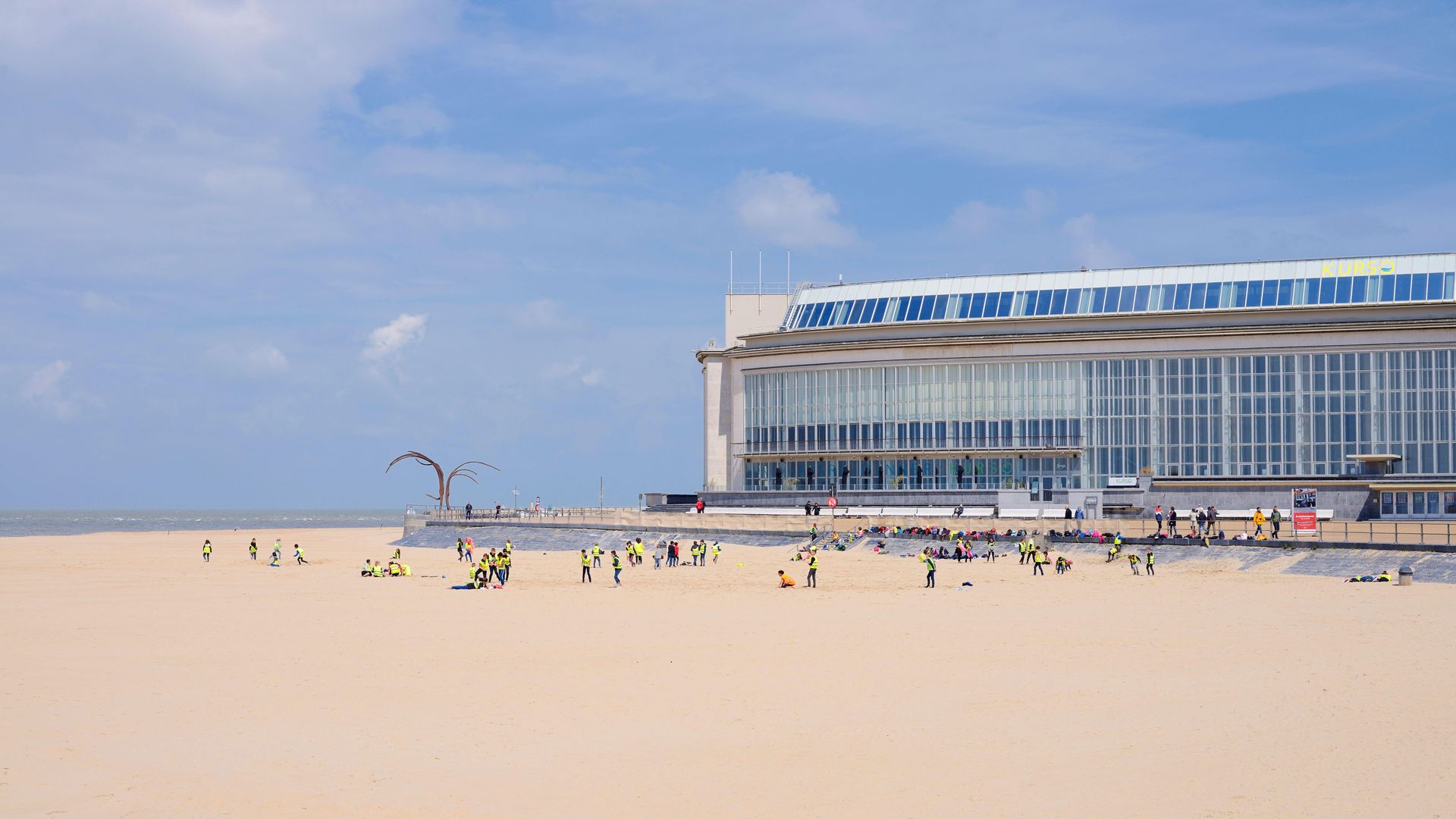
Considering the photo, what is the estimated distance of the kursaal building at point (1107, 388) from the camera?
8144cm

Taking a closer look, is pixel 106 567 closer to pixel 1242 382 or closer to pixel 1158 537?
pixel 1158 537

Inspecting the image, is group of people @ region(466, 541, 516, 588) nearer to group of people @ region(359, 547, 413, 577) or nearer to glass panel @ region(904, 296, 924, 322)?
group of people @ region(359, 547, 413, 577)

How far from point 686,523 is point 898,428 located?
20.6m

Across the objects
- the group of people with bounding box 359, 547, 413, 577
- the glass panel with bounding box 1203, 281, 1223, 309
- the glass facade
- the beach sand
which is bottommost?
the beach sand

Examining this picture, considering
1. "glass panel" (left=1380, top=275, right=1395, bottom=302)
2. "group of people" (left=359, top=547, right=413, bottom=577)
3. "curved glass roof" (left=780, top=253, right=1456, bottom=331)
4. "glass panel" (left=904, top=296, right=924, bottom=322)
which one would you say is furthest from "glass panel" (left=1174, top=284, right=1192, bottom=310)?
"group of people" (left=359, top=547, right=413, bottom=577)

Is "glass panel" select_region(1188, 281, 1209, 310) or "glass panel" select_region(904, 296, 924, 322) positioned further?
"glass panel" select_region(904, 296, 924, 322)

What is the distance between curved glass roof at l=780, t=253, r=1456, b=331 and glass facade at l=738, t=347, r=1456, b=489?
4079mm

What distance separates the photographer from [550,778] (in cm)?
1791

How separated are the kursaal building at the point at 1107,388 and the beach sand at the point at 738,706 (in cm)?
4360

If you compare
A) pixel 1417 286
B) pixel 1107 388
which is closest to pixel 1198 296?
pixel 1107 388

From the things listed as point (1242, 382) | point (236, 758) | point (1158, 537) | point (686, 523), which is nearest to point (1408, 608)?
point (1158, 537)

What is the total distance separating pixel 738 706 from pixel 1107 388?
228ft

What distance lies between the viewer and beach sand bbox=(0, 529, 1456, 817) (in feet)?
55.9

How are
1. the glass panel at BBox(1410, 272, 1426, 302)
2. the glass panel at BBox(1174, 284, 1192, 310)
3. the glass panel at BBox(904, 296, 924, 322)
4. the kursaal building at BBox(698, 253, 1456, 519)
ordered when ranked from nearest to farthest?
the kursaal building at BBox(698, 253, 1456, 519)
the glass panel at BBox(1410, 272, 1426, 302)
the glass panel at BBox(1174, 284, 1192, 310)
the glass panel at BBox(904, 296, 924, 322)
